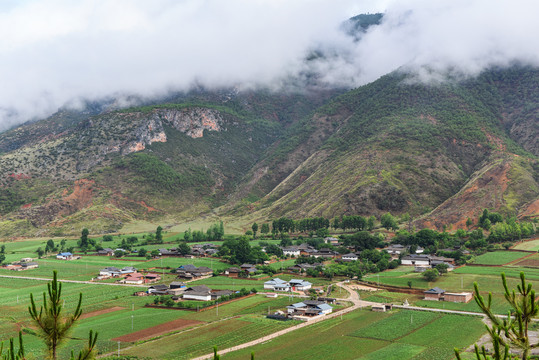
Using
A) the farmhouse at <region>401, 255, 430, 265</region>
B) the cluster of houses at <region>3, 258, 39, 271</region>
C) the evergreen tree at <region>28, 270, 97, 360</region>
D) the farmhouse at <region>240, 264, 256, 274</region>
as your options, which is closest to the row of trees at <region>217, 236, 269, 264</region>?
the farmhouse at <region>240, 264, 256, 274</region>

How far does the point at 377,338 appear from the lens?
54.5 metres

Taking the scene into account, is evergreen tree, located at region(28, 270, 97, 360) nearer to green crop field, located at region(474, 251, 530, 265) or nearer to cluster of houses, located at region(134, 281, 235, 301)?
cluster of houses, located at region(134, 281, 235, 301)

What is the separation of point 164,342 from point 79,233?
110644mm

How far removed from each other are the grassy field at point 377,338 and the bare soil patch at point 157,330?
11.4 m

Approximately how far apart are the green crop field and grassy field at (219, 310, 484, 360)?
3224 centimetres

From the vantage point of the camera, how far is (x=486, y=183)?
144 meters

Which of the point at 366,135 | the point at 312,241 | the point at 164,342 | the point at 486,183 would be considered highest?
the point at 366,135

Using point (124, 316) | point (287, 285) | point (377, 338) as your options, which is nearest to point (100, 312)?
point (124, 316)

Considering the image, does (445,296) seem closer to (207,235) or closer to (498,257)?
(498,257)

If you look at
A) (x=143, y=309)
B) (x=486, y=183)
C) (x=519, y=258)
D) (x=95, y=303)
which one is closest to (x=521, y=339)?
(x=143, y=309)

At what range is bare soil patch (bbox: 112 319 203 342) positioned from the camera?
175ft

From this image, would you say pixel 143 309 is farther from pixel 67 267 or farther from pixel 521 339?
pixel 521 339

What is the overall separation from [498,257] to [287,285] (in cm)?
4183

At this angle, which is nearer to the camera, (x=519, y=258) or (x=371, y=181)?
(x=519, y=258)
